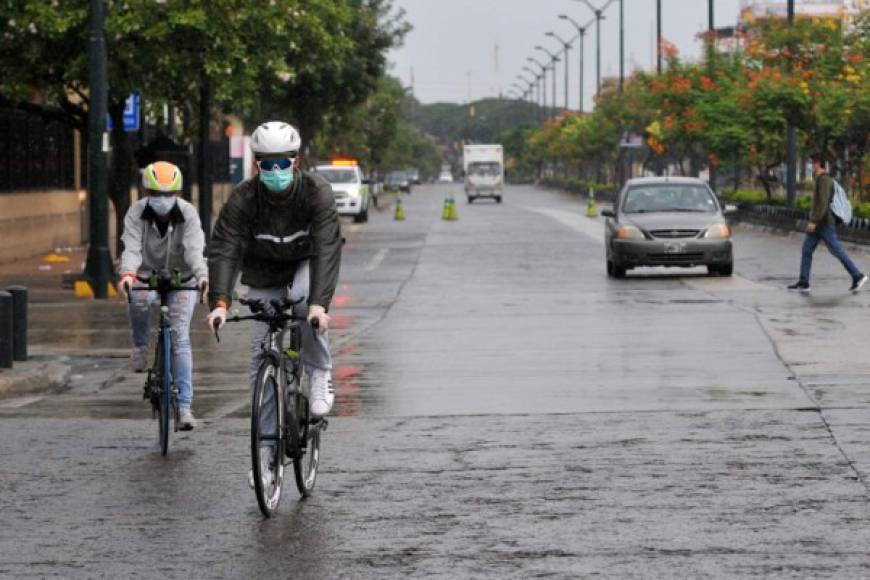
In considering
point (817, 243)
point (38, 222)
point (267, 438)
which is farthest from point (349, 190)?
point (267, 438)

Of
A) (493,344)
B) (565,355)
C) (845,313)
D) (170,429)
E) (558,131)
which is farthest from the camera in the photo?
(558,131)

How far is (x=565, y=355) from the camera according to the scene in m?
18.9

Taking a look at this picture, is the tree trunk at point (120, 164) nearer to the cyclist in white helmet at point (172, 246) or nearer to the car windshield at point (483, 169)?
the cyclist in white helmet at point (172, 246)

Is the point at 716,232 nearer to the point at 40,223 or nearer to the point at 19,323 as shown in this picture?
the point at 19,323

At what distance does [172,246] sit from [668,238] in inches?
770

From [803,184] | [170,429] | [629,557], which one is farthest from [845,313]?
[803,184]

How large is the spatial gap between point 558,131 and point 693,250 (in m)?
112

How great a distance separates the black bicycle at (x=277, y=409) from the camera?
9.69 m

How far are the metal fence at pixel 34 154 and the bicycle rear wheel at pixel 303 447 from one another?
2915 centimetres

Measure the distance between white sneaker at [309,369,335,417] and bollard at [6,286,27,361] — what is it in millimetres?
8330

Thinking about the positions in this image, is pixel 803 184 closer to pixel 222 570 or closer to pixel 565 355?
pixel 565 355

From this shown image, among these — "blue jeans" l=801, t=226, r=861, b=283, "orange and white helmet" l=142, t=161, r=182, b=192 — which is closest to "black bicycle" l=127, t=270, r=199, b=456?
"orange and white helmet" l=142, t=161, r=182, b=192

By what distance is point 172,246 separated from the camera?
43.1ft

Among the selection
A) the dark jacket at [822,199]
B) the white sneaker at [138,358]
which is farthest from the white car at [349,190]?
the white sneaker at [138,358]
